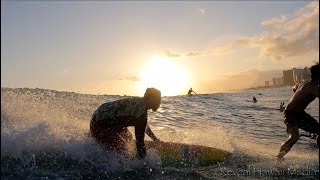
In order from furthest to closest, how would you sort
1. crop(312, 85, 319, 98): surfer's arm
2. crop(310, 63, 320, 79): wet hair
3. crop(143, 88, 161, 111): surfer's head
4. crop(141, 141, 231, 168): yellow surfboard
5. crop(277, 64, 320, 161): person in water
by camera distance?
crop(141, 141, 231, 168): yellow surfboard → crop(277, 64, 320, 161): person in water → crop(312, 85, 319, 98): surfer's arm → crop(310, 63, 320, 79): wet hair → crop(143, 88, 161, 111): surfer's head

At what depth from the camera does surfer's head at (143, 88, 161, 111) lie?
6.38 metres

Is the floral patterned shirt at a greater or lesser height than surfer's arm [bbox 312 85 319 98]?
lesser

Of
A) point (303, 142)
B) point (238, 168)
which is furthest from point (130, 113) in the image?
point (303, 142)

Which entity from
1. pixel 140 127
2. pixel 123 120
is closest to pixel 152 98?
pixel 140 127

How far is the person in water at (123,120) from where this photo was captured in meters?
6.42

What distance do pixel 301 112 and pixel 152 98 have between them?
368cm

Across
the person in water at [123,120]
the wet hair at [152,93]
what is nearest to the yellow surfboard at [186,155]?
the person in water at [123,120]

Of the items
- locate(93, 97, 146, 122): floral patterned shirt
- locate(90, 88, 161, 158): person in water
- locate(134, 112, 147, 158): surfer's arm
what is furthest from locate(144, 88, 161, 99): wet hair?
locate(134, 112, 147, 158): surfer's arm

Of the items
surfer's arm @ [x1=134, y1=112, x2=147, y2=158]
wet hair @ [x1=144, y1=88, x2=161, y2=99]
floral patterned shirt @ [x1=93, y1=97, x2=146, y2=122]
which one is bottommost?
surfer's arm @ [x1=134, y1=112, x2=147, y2=158]

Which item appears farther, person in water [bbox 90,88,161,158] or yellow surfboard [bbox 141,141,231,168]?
yellow surfboard [bbox 141,141,231,168]

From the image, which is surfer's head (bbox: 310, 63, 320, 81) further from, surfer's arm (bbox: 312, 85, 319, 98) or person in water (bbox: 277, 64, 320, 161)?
surfer's arm (bbox: 312, 85, 319, 98)

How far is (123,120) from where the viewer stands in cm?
668

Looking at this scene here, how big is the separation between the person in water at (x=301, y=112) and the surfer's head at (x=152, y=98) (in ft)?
11.0

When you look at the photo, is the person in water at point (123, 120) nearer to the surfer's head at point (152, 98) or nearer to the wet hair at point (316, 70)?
the surfer's head at point (152, 98)
